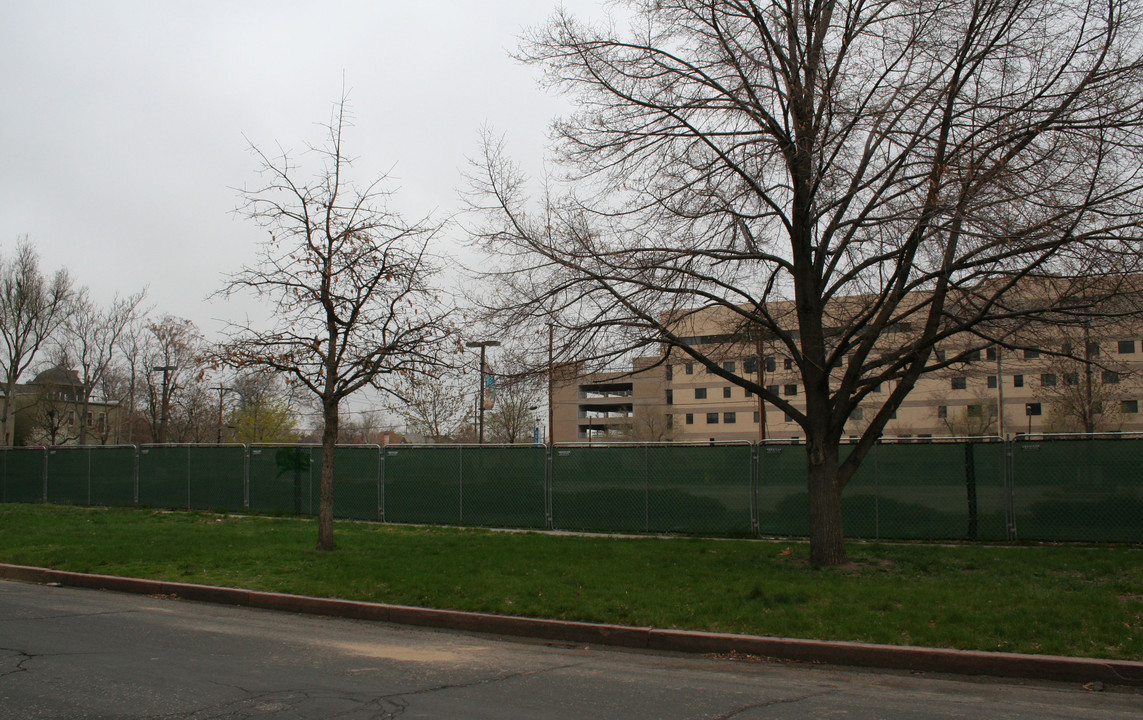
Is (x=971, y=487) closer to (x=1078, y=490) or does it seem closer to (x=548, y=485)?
(x=1078, y=490)

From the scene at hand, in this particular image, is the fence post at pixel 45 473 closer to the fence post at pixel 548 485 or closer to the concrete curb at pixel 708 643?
the fence post at pixel 548 485

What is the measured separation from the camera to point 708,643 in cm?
802

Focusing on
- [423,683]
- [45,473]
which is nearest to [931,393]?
[423,683]

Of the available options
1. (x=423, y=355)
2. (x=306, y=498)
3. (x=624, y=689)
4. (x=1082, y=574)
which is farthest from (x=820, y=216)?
(x=306, y=498)

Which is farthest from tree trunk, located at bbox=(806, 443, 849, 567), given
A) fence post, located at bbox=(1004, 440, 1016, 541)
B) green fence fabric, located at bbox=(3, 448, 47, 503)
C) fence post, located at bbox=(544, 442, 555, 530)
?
green fence fabric, located at bbox=(3, 448, 47, 503)

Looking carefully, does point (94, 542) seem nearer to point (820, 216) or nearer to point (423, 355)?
point (423, 355)

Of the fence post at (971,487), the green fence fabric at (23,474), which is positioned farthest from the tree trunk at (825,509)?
the green fence fabric at (23,474)

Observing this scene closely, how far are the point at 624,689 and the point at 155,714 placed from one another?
3.31m

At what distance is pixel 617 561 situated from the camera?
12.2 meters

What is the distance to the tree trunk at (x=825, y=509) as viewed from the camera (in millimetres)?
11562

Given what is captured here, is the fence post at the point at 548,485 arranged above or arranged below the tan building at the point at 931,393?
below

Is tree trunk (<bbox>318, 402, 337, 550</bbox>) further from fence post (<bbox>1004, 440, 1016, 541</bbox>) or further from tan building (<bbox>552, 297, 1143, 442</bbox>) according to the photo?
fence post (<bbox>1004, 440, 1016, 541</bbox>)

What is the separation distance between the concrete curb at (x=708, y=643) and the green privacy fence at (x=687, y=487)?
814cm

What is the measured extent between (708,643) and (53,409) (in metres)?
60.2
